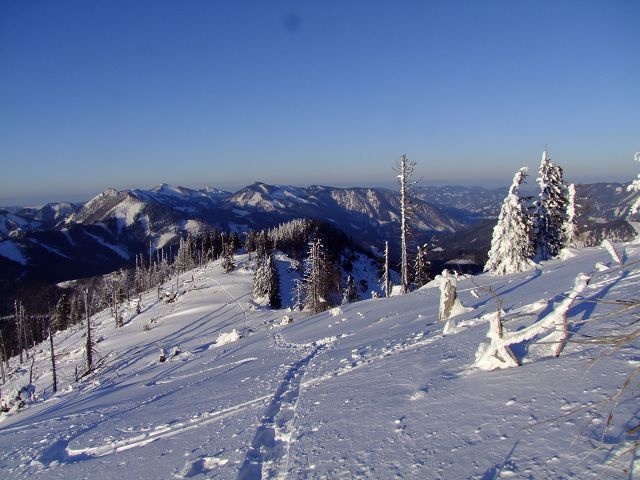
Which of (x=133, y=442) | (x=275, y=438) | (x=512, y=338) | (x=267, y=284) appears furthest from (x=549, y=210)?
(x=267, y=284)

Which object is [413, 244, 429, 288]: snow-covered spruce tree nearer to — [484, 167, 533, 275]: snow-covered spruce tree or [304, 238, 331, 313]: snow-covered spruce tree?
[304, 238, 331, 313]: snow-covered spruce tree

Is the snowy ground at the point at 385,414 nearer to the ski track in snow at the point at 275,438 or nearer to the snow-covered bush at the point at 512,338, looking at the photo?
the ski track in snow at the point at 275,438

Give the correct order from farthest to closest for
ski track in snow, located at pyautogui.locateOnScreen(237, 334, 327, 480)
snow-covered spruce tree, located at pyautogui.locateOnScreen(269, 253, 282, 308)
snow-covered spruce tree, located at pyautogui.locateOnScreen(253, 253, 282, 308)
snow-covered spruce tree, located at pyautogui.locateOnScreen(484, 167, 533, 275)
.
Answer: snow-covered spruce tree, located at pyautogui.locateOnScreen(253, 253, 282, 308), snow-covered spruce tree, located at pyautogui.locateOnScreen(269, 253, 282, 308), snow-covered spruce tree, located at pyautogui.locateOnScreen(484, 167, 533, 275), ski track in snow, located at pyautogui.locateOnScreen(237, 334, 327, 480)

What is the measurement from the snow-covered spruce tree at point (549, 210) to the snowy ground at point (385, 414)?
2083 centimetres

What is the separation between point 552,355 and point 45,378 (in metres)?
50.2

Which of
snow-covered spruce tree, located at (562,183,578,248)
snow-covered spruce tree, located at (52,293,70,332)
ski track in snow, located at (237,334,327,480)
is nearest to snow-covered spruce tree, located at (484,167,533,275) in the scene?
snow-covered spruce tree, located at (562,183,578,248)

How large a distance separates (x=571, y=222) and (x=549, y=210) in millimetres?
3328

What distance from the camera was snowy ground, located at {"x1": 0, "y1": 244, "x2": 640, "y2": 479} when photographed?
4.49 m

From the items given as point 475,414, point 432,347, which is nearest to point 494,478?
point 475,414

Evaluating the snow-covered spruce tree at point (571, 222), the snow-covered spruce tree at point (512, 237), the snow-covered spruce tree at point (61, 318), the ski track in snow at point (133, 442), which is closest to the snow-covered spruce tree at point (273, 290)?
the snow-covered spruce tree at point (512, 237)

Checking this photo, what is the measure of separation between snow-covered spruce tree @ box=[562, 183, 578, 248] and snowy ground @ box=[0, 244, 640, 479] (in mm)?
23246

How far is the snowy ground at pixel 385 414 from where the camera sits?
4492 millimetres

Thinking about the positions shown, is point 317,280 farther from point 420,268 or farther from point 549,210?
point 549,210

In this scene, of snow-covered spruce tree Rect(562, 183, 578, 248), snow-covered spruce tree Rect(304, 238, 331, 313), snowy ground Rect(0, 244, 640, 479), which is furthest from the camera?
snow-covered spruce tree Rect(304, 238, 331, 313)
